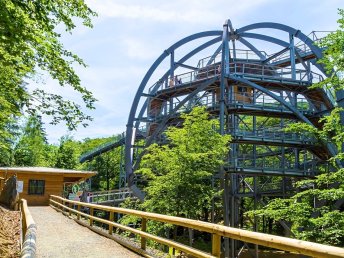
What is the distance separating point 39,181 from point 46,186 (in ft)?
2.16

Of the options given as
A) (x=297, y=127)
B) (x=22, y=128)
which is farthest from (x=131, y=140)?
(x=22, y=128)

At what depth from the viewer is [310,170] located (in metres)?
27.4

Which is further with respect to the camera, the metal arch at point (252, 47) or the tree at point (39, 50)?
the metal arch at point (252, 47)

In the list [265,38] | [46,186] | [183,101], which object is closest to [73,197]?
[46,186]

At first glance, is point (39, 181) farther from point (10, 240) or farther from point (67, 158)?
point (67, 158)

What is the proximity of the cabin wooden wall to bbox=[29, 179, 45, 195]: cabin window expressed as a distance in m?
0.22

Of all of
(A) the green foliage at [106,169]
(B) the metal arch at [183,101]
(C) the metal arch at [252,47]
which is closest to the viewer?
(B) the metal arch at [183,101]

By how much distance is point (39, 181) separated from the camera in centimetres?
2769

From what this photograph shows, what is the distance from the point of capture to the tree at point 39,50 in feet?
18.9

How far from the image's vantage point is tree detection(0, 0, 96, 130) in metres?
5.76

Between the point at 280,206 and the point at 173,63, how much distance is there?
2362cm

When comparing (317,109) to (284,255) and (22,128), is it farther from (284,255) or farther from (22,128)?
(22,128)

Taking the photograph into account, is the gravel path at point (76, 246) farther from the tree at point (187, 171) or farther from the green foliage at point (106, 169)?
the green foliage at point (106, 169)

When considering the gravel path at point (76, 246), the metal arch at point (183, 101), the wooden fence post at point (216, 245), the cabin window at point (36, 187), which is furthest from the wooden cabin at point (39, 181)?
the wooden fence post at point (216, 245)
